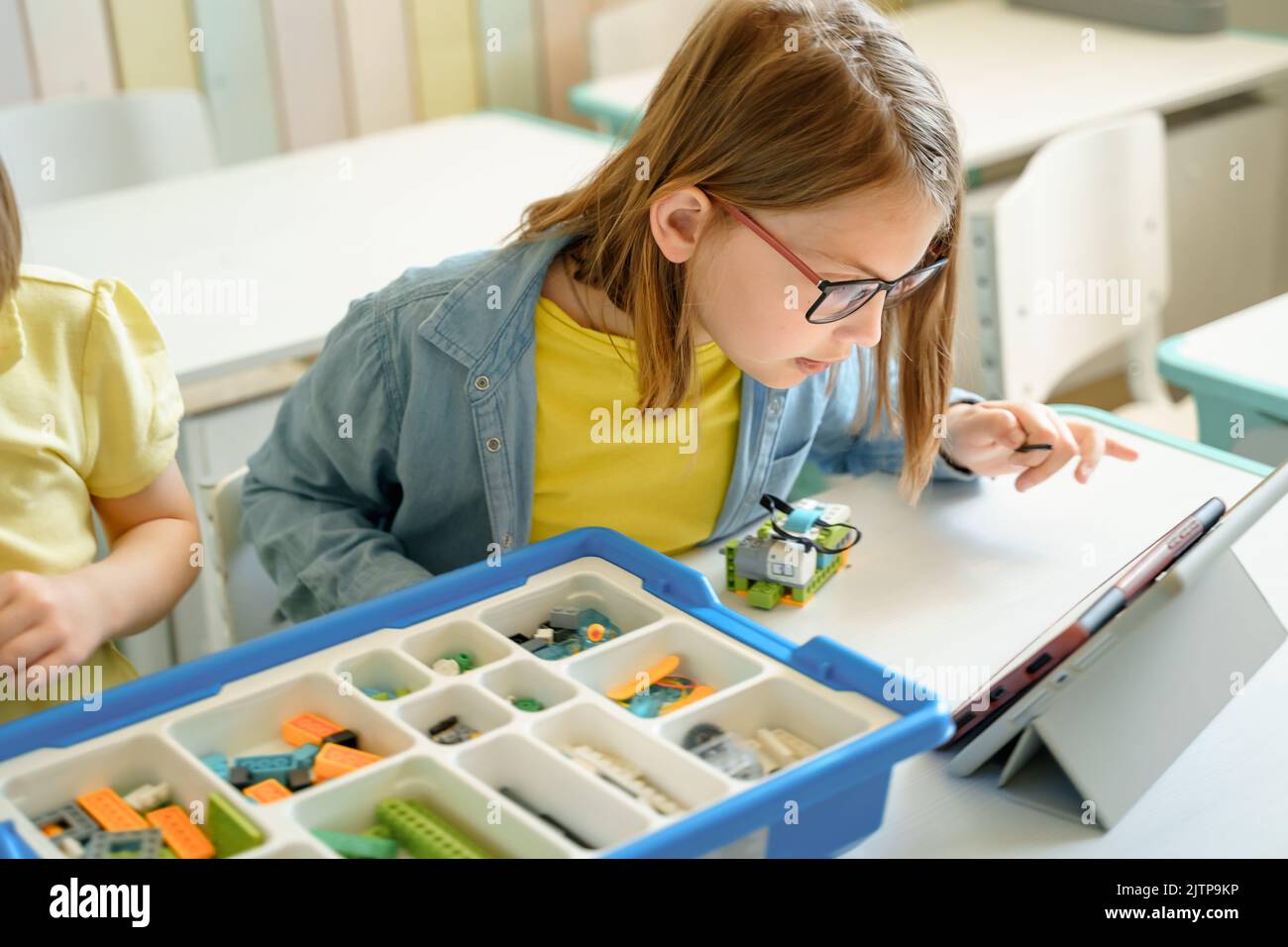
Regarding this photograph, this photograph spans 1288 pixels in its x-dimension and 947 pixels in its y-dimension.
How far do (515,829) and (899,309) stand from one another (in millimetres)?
592

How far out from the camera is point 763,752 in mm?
806

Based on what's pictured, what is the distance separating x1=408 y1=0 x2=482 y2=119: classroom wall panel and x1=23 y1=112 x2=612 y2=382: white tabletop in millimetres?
496

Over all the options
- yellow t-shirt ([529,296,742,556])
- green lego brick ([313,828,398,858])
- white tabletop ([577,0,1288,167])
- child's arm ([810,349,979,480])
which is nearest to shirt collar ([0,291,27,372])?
yellow t-shirt ([529,296,742,556])

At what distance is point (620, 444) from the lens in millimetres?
1208

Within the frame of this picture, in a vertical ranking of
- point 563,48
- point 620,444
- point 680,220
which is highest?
point 680,220

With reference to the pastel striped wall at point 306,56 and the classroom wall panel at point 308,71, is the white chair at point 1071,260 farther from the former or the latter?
the classroom wall panel at point 308,71

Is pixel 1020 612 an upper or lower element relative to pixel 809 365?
lower

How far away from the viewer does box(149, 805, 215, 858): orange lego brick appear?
28.0 inches

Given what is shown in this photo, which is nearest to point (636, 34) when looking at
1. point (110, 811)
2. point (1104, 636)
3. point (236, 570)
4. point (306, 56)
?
point (306, 56)

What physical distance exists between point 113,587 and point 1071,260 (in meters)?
1.34

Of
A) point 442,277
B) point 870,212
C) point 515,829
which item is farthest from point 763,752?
point 442,277

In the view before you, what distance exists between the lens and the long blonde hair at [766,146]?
0.98 metres

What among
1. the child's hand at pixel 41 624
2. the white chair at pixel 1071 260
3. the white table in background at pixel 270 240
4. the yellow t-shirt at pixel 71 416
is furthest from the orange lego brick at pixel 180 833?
the white chair at pixel 1071 260

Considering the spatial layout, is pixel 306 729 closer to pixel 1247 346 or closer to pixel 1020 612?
pixel 1020 612
